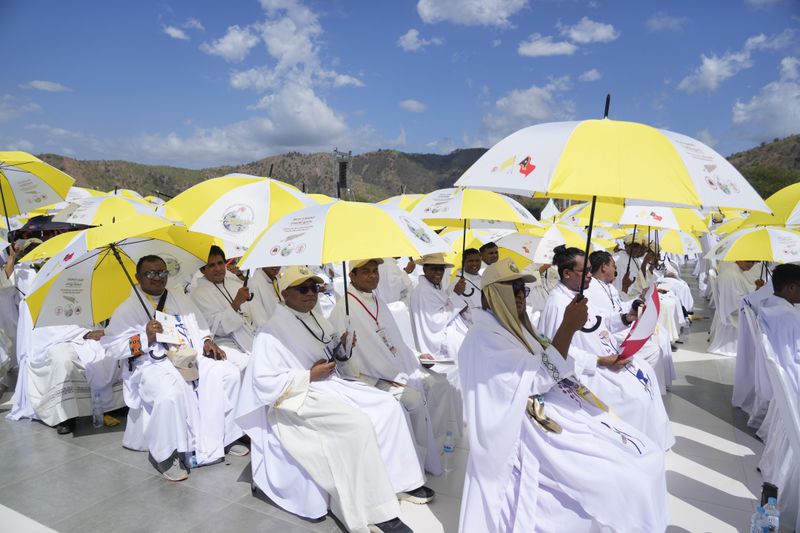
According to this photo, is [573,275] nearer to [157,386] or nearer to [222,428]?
[222,428]

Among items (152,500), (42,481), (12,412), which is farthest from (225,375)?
(12,412)

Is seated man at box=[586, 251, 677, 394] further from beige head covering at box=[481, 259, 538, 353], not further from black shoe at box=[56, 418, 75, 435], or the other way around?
black shoe at box=[56, 418, 75, 435]

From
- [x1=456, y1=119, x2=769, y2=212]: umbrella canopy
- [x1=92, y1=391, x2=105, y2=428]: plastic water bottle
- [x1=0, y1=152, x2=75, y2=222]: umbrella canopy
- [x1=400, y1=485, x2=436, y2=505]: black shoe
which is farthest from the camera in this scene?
[x1=0, y1=152, x2=75, y2=222]: umbrella canopy

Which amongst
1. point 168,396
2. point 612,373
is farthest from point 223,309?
point 612,373

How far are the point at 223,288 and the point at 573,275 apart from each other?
3.64 m

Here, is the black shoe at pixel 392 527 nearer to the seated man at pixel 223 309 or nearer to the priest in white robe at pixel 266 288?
the seated man at pixel 223 309

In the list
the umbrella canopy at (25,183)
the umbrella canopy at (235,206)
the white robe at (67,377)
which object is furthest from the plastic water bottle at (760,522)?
the umbrella canopy at (25,183)

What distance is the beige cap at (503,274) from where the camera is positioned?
3.06 metres

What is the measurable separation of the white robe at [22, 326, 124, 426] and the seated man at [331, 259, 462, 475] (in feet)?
8.67

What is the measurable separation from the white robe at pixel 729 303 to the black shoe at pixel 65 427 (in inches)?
352

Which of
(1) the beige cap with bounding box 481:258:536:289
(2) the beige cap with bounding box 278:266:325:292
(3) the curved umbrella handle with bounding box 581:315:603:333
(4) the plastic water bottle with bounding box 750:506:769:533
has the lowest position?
(4) the plastic water bottle with bounding box 750:506:769:533

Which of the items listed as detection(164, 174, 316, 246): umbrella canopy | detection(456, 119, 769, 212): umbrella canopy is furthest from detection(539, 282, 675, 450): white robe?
detection(164, 174, 316, 246): umbrella canopy

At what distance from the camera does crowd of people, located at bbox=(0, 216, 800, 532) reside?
296 cm

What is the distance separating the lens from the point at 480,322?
10.3 feet
